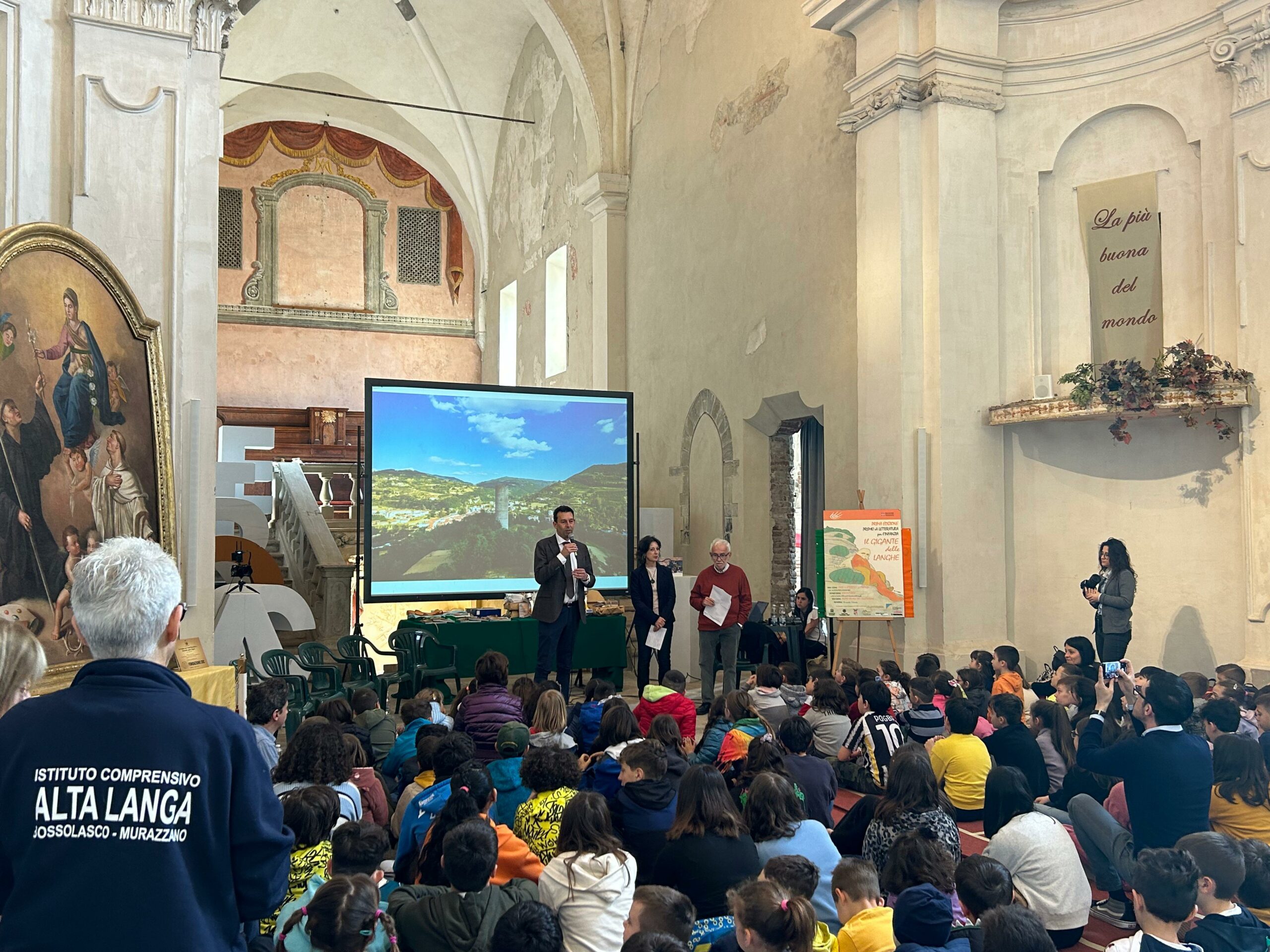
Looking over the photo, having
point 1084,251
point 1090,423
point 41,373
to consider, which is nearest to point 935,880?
point 41,373

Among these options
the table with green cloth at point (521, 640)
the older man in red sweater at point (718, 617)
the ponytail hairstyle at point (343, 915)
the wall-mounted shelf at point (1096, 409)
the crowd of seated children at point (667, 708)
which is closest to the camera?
the ponytail hairstyle at point (343, 915)

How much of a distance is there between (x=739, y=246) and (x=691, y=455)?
2695mm

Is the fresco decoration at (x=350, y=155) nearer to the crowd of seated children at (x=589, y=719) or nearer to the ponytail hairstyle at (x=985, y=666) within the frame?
the ponytail hairstyle at (x=985, y=666)

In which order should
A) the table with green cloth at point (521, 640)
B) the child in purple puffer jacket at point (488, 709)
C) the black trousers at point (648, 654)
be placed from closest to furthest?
the child in purple puffer jacket at point (488, 709), the black trousers at point (648, 654), the table with green cloth at point (521, 640)

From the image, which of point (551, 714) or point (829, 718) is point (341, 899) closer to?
point (551, 714)

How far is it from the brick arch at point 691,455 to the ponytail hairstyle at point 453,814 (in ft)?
28.4

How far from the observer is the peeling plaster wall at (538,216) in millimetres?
16734

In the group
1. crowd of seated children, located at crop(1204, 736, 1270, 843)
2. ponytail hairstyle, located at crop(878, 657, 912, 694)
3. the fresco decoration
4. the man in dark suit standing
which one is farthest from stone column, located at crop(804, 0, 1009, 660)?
the fresco decoration

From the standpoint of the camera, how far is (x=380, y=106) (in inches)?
860

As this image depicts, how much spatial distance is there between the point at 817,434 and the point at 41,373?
9526mm

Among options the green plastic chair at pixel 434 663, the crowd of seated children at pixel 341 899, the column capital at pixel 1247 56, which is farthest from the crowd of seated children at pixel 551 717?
the column capital at pixel 1247 56

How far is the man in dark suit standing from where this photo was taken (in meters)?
8.24

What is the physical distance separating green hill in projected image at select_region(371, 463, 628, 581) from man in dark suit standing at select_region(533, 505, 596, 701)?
2859 mm

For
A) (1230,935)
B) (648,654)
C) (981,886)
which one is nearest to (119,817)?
(981,886)
